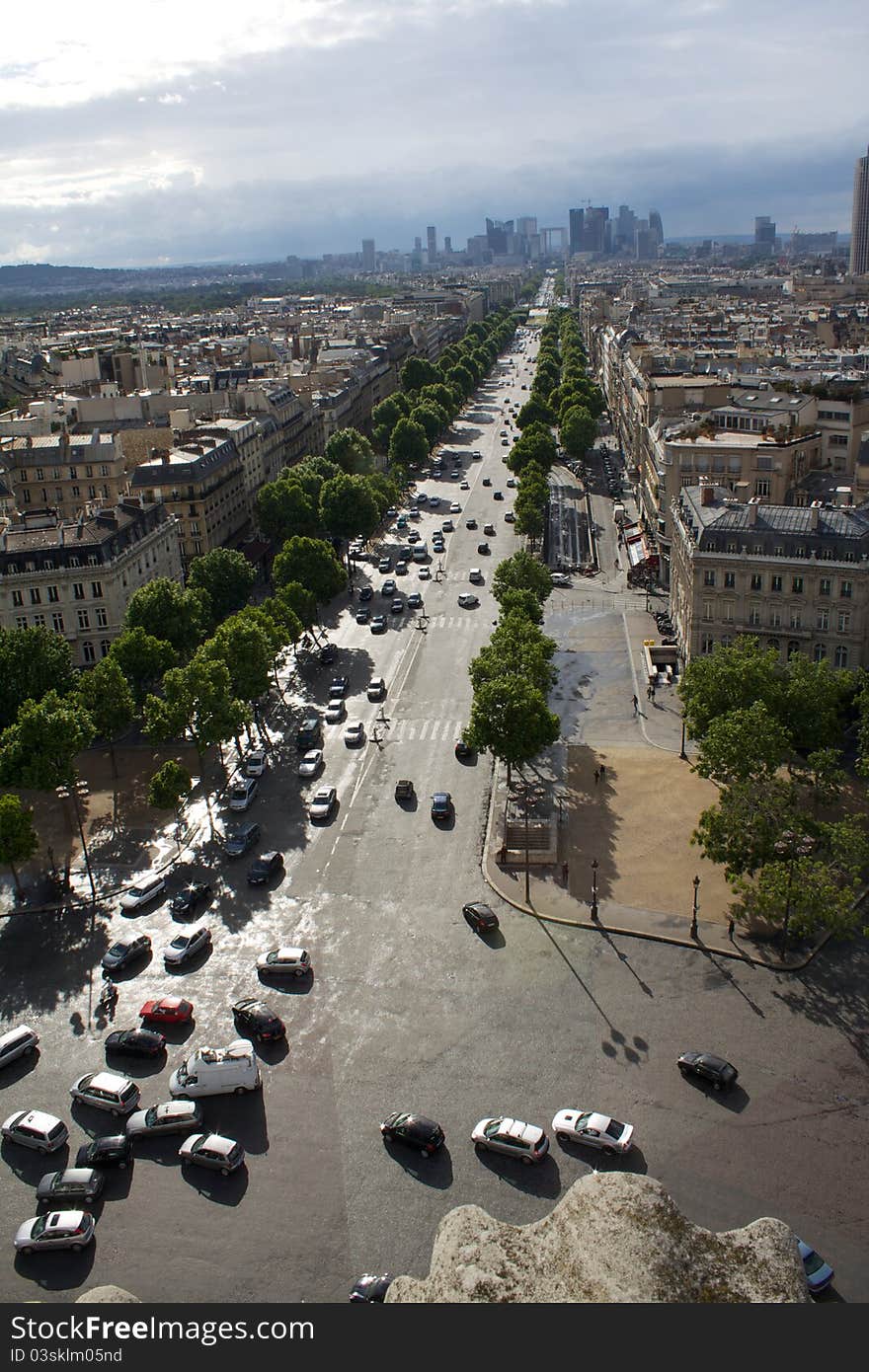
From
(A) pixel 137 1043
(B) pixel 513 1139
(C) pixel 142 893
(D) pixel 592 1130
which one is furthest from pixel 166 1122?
(C) pixel 142 893

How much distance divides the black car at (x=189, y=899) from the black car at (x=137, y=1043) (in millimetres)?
10439

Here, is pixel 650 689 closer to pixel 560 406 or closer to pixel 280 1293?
pixel 280 1293

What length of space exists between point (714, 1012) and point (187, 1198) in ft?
75.7

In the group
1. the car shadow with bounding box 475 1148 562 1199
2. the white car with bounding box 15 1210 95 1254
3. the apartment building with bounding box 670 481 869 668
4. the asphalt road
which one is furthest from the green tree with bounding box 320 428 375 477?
the white car with bounding box 15 1210 95 1254

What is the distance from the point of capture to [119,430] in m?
122

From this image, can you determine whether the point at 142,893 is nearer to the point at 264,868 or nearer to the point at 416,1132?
the point at 264,868

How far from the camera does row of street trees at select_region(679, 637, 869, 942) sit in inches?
1948

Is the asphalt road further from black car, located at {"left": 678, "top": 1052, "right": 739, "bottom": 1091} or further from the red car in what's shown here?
the red car

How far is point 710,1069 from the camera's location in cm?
4231

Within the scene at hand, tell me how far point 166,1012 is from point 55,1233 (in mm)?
12312

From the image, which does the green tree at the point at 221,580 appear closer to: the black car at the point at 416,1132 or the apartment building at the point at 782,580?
the apartment building at the point at 782,580

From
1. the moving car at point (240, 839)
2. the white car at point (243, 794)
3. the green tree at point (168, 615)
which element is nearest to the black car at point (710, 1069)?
the moving car at point (240, 839)

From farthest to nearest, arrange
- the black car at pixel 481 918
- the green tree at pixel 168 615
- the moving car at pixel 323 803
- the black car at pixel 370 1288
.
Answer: the green tree at pixel 168 615 → the moving car at pixel 323 803 → the black car at pixel 481 918 → the black car at pixel 370 1288

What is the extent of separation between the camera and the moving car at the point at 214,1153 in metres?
39.2
